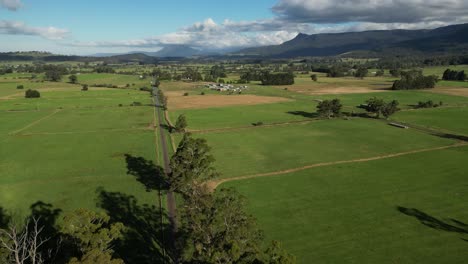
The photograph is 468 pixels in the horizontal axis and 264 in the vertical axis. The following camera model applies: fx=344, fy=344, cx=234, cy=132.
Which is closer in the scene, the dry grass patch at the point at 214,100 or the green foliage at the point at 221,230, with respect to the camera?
the green foliage at the point at 221,230

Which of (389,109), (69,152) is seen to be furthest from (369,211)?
(389,109)

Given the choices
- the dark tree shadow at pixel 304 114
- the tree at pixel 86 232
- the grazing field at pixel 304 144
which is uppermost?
the tree at pixel 86 232

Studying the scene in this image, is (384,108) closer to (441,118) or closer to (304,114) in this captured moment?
(441,118)

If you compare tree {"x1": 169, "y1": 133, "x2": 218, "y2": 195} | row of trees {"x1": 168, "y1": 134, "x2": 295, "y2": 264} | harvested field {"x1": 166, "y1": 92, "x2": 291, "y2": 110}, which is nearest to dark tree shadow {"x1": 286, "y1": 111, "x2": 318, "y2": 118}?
harvested field {"x1": 166, "y1": 92, "x2": 291, "y2": 110}

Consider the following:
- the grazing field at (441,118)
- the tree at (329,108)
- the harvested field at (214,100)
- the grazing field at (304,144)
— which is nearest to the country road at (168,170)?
the grazing field at (304,144)

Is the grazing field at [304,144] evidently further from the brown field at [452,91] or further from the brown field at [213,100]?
the brown field at [452,91]

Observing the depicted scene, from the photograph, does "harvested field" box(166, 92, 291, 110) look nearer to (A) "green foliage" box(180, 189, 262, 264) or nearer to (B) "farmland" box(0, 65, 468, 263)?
(B) "farmland" box(0, 65, 468, 263)

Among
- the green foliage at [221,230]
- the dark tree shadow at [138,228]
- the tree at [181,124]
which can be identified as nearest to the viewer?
the green foliage at [221,230]

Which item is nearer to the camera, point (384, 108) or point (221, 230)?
point (221, 230)
